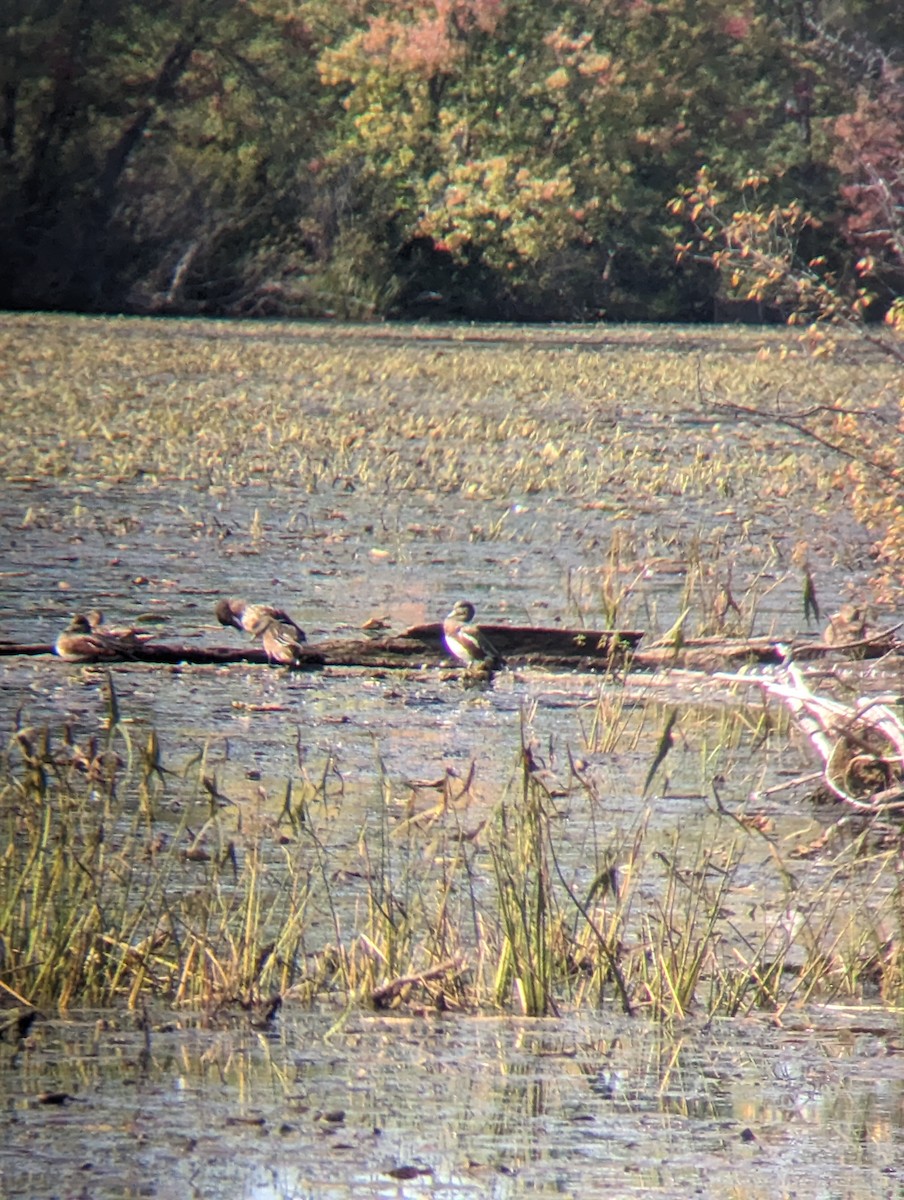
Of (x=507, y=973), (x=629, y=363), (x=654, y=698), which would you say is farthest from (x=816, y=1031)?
(x=629, y=363)

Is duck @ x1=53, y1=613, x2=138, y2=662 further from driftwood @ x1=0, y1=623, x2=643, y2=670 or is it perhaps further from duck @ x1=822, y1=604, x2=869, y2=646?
duck @ x1=822, y1=604, x2=869, y2=646

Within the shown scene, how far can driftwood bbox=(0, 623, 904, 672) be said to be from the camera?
6.67 m

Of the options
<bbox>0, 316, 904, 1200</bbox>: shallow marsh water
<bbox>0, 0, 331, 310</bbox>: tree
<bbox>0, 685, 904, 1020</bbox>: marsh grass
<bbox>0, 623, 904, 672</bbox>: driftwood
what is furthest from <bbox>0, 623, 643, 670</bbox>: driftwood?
<bbox>0, 0, 331, 310</bbox>: tree

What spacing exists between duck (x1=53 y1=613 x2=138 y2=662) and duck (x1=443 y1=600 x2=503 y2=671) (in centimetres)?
104

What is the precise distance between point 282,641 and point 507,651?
0.75 meters

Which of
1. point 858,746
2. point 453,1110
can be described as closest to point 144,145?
point 858,746

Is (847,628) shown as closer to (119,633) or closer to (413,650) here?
(413,650)

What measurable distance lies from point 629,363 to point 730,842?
20.3 meters

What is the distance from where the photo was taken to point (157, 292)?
117ft

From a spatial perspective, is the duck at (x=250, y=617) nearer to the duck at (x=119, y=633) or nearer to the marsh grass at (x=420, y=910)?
the duck at (x=119, y=633)

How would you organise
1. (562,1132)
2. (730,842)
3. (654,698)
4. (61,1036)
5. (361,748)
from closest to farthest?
(562,1132) < (61,1036) < (730,842) < (361,748) < (654,698)

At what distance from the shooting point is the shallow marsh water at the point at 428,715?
9.20 feet

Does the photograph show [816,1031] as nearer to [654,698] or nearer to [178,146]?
[654,698]

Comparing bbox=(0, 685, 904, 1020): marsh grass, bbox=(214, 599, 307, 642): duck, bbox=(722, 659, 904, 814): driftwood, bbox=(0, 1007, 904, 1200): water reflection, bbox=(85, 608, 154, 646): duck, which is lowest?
bbox=(0, 1007, 904, 1200): water reflection
